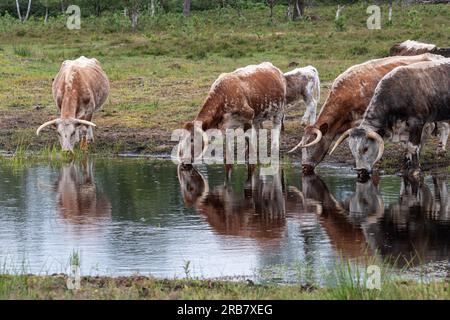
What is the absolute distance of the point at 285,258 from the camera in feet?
32.7

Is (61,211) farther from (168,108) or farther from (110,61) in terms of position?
(110,61)

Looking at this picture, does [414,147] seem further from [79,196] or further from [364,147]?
[79,196]

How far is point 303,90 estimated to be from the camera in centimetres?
1936

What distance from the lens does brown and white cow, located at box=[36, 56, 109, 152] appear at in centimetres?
1736

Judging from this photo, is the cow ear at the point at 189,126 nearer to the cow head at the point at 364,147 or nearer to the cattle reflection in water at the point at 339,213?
the cattle reflection in water at the point at 339,213

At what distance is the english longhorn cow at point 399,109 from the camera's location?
15.1m

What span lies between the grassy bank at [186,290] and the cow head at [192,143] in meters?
7.38

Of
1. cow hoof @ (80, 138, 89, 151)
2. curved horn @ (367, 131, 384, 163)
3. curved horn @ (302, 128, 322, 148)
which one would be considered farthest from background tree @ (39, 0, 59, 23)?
curved horn @ (367, 131, 384, 163)

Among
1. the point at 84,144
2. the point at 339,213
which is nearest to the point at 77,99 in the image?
the point at 84,144

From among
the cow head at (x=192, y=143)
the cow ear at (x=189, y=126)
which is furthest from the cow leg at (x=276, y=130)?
the cow ear at (x=189, y=126)

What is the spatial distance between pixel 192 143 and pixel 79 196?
8.58ft

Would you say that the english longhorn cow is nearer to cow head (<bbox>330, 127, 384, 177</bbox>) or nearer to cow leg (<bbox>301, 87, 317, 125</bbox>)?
Answer: cow head (<bbox>330, 127, 384, 177</bbox>)

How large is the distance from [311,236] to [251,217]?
145cm

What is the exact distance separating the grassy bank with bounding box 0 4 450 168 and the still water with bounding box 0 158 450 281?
2.65m
